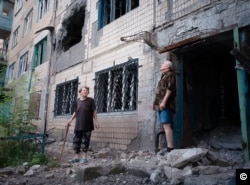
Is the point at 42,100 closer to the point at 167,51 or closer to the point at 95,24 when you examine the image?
the point at 95,24

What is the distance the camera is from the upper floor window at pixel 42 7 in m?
12.7

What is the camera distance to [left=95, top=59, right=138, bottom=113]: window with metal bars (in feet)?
20.6

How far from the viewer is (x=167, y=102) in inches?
178

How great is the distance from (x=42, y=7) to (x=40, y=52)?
102 inches

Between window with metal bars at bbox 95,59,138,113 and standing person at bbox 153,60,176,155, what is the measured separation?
5.08ft

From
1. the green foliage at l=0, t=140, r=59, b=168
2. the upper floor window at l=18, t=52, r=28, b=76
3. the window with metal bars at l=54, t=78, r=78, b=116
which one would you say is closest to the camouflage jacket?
the green foliage at l=0, t=140, r=59, b=168

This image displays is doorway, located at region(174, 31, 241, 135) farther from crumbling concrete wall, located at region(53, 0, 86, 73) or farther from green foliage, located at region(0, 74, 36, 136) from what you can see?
crumbling concrete wall, located at region(53, 0, 86, 73)

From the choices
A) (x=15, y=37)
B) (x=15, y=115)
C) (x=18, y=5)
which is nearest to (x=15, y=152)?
(x=15, y=115)

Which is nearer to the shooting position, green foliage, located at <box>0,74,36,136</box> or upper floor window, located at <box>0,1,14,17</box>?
green foliage, located at <box>0,74,36,136</box>

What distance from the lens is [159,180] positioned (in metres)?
3.25

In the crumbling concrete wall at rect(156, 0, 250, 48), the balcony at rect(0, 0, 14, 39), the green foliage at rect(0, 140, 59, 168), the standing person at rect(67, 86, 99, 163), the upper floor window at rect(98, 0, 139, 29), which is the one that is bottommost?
the green foliage at rect(0, 140, 59, 168)

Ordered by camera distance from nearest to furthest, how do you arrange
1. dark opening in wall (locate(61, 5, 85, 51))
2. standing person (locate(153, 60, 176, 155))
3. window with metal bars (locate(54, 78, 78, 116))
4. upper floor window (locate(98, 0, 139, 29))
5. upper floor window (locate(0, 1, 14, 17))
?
standing person (locate(153, 60, 176, 155)) < upper floor window (locate(98, 0, 139, 29)) < window with metal bars (locate(54, 78, 78, 116)) < dark opening in wall (locate(61, 5, 85, 51)) < upper floor window (locate(0, 1, 14, 17))

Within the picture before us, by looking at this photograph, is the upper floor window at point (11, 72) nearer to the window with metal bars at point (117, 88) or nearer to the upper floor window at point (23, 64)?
the upper floor window at point (23, 64)

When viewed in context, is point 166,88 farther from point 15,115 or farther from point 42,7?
point 42,7
